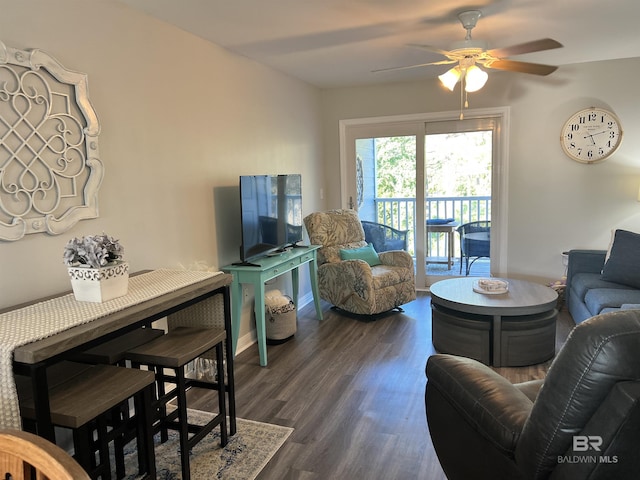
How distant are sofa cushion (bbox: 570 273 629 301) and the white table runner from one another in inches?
118

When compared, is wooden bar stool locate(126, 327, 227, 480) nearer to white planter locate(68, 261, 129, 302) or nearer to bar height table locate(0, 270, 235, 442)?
bar height table locate(0, 270, 235, 442)

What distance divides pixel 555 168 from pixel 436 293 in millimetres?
2323

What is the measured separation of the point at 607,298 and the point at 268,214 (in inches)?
101

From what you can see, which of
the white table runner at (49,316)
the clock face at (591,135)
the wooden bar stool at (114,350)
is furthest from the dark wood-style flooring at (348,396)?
the clock face at (591,135)

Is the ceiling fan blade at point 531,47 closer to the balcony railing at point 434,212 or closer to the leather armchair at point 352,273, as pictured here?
the leather armchair at point 352,273

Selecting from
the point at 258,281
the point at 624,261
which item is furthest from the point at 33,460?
the point at 624,261

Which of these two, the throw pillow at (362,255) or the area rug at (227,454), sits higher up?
the throw pillow at (362,255)

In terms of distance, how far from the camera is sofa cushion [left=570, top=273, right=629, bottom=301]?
375cm

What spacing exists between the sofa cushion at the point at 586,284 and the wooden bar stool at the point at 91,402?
11.0 feet

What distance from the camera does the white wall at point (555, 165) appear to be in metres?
4.64

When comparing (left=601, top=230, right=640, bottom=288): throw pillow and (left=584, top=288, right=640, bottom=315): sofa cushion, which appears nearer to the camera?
(left=584, top=288, right=640, bottom=315): sofa cushion

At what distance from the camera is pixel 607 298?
11.0 feet

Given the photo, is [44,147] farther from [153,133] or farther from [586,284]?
[586,284]

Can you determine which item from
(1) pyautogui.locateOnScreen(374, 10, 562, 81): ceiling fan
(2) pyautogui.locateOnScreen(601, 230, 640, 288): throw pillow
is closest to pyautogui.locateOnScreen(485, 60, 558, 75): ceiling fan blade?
(1) pyautogui.locateOnScreen(374, 10, 562, 81): ceiling fan
